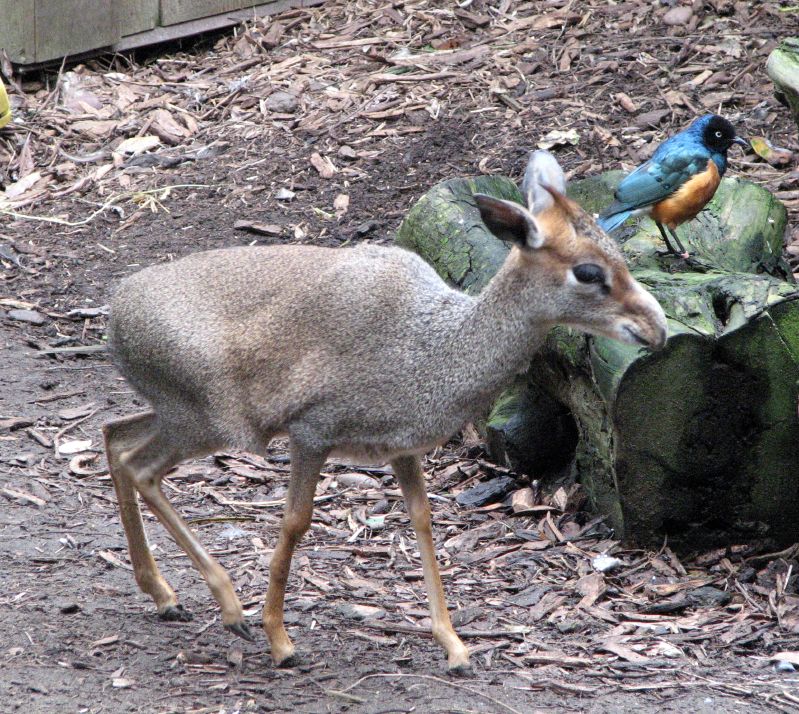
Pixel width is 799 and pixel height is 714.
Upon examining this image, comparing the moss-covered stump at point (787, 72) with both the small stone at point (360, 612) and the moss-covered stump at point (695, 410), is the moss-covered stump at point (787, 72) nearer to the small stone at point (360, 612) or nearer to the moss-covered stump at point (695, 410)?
the moss-covered stump at point (695, 410)

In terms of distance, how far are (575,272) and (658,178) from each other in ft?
7.28

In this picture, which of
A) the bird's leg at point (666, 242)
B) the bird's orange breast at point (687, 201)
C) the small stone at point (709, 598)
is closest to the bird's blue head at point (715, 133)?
the bird's orange breast at point (687, 201)

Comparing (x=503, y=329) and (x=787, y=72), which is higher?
(x=787, y=72)

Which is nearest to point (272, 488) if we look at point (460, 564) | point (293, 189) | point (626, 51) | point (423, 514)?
point (460, 564)

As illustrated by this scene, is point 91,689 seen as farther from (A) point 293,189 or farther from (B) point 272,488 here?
(A) point 293,189

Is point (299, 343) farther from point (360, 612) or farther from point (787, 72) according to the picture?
point (787, 72)

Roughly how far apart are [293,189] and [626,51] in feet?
9.64

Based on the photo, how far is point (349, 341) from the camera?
14.7 feet

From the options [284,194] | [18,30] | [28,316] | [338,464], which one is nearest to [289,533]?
[338,464]

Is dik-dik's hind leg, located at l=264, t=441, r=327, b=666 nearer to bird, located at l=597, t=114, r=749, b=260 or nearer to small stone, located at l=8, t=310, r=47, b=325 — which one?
bird, located at l=597, t=114, r=749, b=260

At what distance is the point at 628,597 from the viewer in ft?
16.8

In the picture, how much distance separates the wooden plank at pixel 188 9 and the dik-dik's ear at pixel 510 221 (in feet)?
24.4

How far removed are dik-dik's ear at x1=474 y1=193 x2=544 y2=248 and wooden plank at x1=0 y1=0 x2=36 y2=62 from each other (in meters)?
7.29

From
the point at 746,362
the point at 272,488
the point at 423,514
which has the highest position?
the point at 746,362
